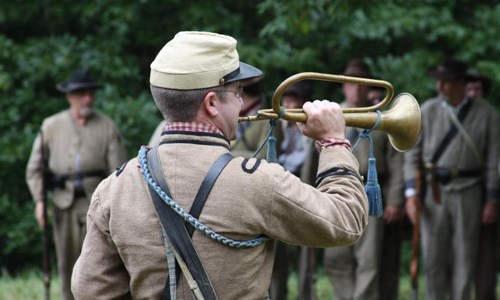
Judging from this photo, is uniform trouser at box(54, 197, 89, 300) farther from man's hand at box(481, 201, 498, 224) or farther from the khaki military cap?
the khaki military cap

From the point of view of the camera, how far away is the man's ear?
11.7ft

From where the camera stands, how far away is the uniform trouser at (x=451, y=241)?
9.38 m

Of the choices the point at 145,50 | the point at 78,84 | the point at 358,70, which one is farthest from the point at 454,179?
the point at 145,50

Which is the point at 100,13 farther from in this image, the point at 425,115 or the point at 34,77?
the point at 425,115

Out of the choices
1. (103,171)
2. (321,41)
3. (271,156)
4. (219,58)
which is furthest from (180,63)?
(321,41)

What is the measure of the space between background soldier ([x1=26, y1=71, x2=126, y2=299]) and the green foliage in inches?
93.9

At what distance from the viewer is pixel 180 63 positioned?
3.57 m

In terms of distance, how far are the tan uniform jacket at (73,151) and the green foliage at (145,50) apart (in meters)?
2.40

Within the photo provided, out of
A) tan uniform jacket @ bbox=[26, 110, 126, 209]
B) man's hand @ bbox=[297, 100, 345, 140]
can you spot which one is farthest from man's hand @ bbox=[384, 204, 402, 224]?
man's hand @ bbox=[297, 100, 345, 140]

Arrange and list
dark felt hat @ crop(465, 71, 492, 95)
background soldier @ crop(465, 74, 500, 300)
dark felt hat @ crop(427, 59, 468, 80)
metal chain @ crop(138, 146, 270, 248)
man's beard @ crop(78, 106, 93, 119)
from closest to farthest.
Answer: metal chain @ crop(138, 146, 270, 248), dark felt hat @ crop(427, 59, 468, 80), background soldier @ crop(465, 74, 500, 300), dark felt hat @ crop(465, 71, 492, 95), man's beard @ crop(78, 106, 93, 119)

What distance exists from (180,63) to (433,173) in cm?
615

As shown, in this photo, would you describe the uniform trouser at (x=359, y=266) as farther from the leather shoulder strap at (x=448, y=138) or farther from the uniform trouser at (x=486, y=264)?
the uniform trouser at (x=486, y=264)

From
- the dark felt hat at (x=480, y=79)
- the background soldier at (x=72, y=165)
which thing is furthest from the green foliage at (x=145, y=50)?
the background soldier at (x=72, y=165)

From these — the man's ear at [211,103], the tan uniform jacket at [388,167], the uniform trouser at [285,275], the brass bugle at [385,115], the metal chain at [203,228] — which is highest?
the man's ear at [211,103]
